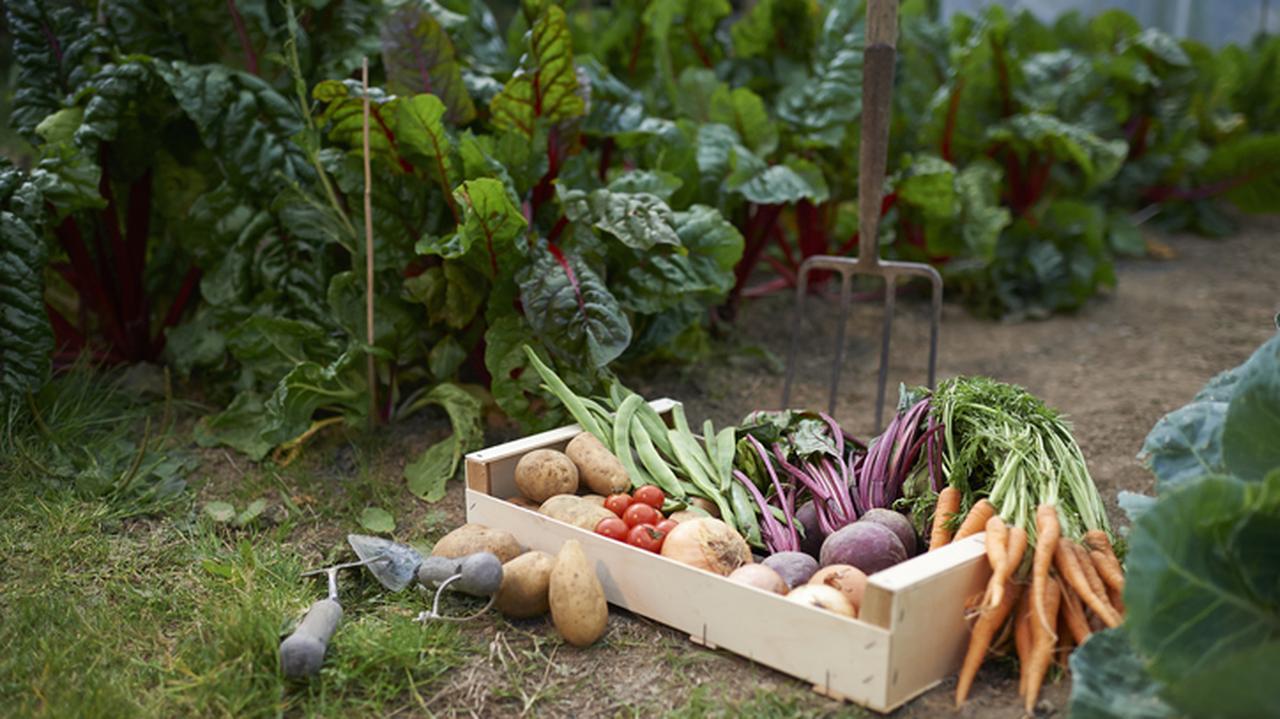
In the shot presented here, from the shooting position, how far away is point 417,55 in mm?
3639

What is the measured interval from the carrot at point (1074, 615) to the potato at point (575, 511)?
108cm

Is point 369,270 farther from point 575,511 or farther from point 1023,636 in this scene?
point 1023,636

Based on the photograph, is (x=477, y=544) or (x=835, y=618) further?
(x=477, y=544)

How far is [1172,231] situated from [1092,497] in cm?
613

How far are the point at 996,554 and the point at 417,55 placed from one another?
2532mm

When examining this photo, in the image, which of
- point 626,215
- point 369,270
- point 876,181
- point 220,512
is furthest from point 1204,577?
point 220,512

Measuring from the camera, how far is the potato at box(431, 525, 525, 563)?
2.62 m

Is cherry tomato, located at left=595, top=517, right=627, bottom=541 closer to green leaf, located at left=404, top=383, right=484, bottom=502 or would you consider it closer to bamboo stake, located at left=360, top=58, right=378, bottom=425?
green leaf, located at left=404, top=383, right=484, bottom=502

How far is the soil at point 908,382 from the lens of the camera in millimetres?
2258

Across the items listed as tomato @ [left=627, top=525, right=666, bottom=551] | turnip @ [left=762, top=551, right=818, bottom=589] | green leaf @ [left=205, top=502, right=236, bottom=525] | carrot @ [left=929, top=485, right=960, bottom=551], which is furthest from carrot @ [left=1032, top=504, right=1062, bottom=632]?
green leaf @ [left=205, top=502, right=236, bottom=525]

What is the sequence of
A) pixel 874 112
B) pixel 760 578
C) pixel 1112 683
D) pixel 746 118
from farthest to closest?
pixel 746 118 → pixel 874 112 → pixel 760 578 → pixel 1112 683

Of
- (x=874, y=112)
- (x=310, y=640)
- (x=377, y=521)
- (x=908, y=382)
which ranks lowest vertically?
(x=908, y=382)

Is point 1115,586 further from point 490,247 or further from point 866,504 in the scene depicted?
point 490,247

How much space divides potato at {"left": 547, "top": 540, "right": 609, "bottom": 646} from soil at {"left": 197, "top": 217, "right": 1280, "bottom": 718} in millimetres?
60
